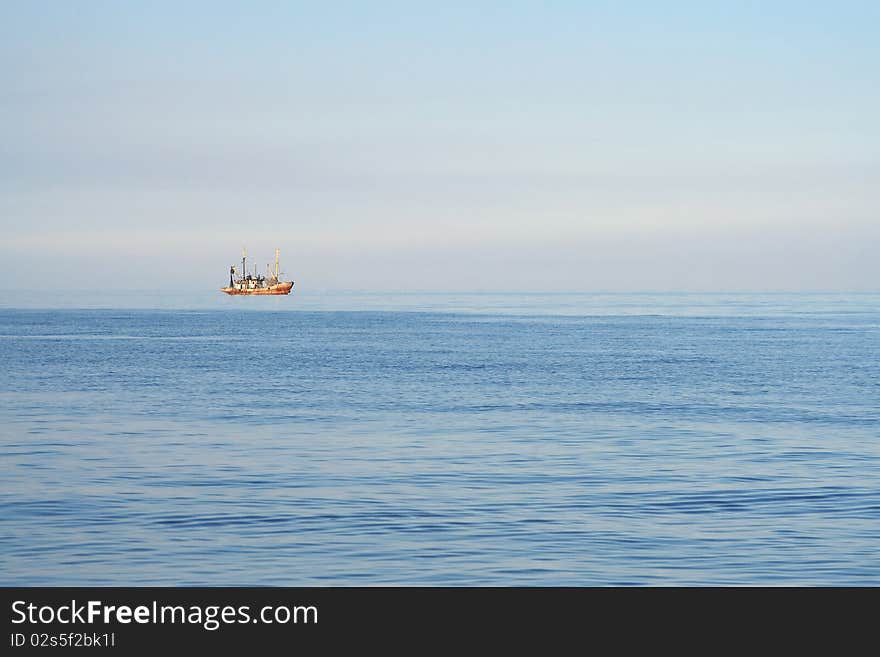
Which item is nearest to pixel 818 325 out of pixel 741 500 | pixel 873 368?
pixel 873 368

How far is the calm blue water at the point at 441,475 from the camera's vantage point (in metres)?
18.7

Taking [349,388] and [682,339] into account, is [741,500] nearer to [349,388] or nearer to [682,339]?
[349,388]

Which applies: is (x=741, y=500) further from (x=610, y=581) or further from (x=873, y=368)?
(x=873, y=368)

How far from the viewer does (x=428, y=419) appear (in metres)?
40.5

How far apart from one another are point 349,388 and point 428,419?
518 inches

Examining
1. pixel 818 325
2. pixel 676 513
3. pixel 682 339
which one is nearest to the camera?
pixel 676 513

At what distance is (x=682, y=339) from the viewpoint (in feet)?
336

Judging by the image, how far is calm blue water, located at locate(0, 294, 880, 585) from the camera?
18.7m

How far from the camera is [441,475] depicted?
2806 centimetres
